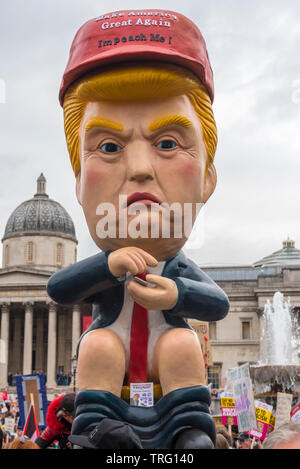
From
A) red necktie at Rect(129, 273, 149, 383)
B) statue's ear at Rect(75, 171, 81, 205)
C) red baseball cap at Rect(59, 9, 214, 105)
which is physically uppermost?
red baseball cap at Rect(59, 9, 214, 105)

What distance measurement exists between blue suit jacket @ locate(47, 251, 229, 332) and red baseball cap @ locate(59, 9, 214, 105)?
4.40ft

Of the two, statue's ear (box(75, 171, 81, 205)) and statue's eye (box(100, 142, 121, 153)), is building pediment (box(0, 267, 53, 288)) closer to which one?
statue's ear (box(75, 171, 81, 205))

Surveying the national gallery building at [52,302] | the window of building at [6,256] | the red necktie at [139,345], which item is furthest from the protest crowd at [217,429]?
the window of building at [6,256]

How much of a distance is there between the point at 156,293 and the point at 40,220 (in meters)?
A: 49.6

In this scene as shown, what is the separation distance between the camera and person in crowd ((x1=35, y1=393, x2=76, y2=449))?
6074 mm

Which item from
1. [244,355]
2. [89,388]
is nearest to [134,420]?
[89,388]

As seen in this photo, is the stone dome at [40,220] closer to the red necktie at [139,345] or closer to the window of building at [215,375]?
the window of building at [215,375]

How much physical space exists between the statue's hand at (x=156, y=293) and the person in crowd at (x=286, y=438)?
1.81 metres

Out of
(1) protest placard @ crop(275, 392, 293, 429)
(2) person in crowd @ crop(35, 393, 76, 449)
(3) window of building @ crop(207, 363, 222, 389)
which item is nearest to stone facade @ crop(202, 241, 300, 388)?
(3) window of building @ crop(207, 363, 222, 389)

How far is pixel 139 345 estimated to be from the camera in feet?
15.0

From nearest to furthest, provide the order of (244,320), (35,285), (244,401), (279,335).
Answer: (244,401), (279,335), (35,285), (244,320)

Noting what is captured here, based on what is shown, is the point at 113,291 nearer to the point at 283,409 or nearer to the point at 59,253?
the point at 283,409

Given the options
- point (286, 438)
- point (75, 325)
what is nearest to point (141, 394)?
point (286, 438)
